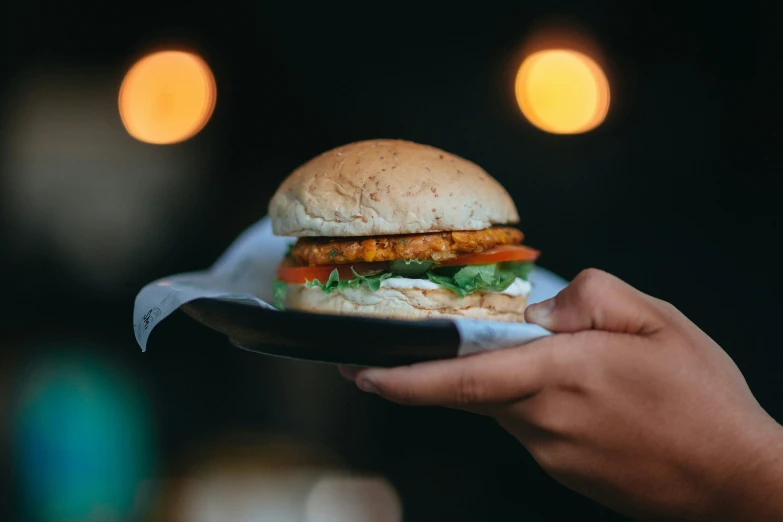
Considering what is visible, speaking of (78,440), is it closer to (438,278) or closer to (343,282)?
(343,282)

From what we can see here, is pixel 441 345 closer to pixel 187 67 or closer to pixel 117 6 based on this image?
pixel 187 67

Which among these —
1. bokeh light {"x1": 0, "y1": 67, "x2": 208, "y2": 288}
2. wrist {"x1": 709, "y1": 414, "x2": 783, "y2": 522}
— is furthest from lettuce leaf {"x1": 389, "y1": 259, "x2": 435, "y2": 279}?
bokeh light {"x1": 0, "y1": 67, "x2": 208, "y2": 288}

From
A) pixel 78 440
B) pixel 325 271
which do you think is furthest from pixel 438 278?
pixel 78 440

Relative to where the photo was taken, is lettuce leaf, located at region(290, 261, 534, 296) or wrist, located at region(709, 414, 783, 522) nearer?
wrist, located at region(709, 414, 783, 522)

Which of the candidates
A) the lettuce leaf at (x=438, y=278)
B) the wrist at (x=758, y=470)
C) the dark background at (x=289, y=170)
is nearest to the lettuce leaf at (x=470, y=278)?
the lettuce leaf at (x=438, y=278)

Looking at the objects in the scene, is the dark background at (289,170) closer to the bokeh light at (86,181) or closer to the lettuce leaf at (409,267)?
the bokeh light at (86,181)

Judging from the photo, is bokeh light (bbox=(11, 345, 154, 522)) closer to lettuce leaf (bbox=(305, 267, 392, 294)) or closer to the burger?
the burger

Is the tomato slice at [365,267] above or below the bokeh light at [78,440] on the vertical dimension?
above
